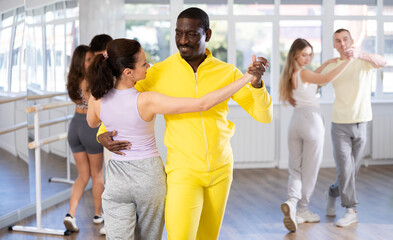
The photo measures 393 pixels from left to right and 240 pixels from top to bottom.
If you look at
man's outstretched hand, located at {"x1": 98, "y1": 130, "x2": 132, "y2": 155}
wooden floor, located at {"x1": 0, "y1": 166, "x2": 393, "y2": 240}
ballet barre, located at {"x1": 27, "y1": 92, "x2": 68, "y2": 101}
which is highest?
ballet barre, located at {"x1": 27, "y1": 92, "x2": 68, "y2": 101}

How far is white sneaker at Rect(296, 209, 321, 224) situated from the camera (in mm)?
4488

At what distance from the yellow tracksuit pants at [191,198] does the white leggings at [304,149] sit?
1.91 m

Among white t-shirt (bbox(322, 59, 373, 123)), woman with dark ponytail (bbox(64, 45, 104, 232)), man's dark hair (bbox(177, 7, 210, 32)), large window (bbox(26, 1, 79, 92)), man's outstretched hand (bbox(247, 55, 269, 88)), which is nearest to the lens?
man's outstretched hand (bbox(247, 55, 269, 88))

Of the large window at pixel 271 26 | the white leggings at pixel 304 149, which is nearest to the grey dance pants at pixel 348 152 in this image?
the white leggings at pixel 304 149

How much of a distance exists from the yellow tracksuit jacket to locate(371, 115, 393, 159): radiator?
4810 mm

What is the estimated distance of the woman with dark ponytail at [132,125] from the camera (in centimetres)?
234

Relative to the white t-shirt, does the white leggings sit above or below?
below

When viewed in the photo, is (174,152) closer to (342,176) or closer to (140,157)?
(140,157)

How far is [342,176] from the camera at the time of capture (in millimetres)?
4395

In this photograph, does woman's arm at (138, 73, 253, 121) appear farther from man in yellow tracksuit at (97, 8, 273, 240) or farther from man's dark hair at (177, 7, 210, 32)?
man's dark hair at (177, 7, 210, 32)

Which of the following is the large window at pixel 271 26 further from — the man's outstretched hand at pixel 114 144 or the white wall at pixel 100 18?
the man's outstretched hand at pixel 114 144

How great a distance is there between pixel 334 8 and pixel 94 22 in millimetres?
3066

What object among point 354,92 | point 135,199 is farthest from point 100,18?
point 135,199

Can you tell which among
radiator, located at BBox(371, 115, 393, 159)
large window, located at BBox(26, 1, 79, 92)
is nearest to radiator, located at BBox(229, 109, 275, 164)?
radiator, located at BBox(371, 115, 393, 159)
